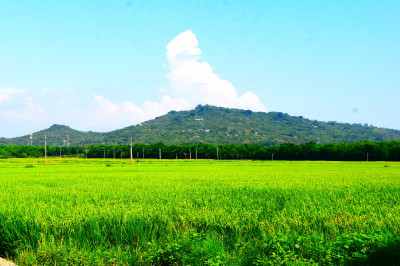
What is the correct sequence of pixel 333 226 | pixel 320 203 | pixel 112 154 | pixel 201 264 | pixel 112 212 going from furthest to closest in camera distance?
pixel 112 154 → pixel 320 203 → pixel 112 212 → pixel 333 226 → pixel 201 264

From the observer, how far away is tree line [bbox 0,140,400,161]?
10838cm

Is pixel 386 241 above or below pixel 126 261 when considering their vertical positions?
above

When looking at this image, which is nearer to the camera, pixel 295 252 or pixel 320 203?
pixel 295 252

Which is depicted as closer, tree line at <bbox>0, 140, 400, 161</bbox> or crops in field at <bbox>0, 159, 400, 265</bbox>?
crops in field at <bbox>0, 159, 400, 265</bbox>

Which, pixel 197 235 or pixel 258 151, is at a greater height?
pixel 197 235

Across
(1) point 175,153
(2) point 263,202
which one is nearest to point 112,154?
(1) point 175,153

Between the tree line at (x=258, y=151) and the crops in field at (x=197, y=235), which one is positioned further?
the tree line at (x=258, y=151)

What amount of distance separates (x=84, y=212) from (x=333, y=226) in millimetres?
6066

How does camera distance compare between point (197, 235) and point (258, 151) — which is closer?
point (197, 235)

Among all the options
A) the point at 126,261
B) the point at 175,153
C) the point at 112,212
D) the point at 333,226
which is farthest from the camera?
the point at 175,153

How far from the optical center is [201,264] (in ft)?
17.3

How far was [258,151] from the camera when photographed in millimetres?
133125

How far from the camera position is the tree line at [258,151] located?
108 metres

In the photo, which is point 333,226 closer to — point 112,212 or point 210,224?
point 210,224
